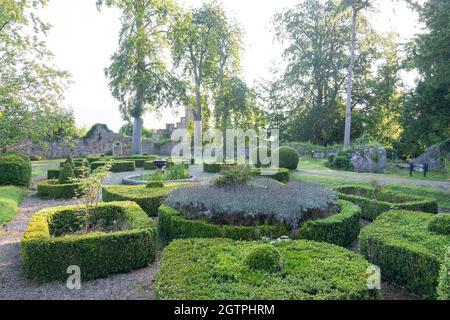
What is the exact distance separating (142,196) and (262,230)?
4.10 meters

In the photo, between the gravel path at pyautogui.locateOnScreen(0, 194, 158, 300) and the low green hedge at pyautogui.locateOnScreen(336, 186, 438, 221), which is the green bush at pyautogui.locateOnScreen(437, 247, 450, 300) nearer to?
the gravel path at pyautogui.locateOnScreen(0, 194, 158, 300)

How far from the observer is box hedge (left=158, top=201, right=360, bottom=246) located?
6.11 m

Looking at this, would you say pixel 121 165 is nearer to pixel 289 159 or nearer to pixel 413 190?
pixel 289 159

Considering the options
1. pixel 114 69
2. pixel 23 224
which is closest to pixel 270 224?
pixel 23 224

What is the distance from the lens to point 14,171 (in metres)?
13.4

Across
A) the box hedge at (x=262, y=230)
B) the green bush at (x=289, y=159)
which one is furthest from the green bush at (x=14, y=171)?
the green bush at (x=289, y=159)

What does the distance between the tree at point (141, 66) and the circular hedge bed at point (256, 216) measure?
20044 mm

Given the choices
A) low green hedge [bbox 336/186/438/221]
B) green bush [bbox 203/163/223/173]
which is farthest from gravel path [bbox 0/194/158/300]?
green bush [bbox 203/163/223/173]

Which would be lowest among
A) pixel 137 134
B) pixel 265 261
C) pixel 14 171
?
pixel 265 261

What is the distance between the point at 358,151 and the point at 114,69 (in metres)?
17.6

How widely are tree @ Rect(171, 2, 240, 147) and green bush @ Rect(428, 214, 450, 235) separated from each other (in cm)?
2576

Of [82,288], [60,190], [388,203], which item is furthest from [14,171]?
[388,203]

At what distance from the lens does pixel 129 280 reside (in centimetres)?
514
